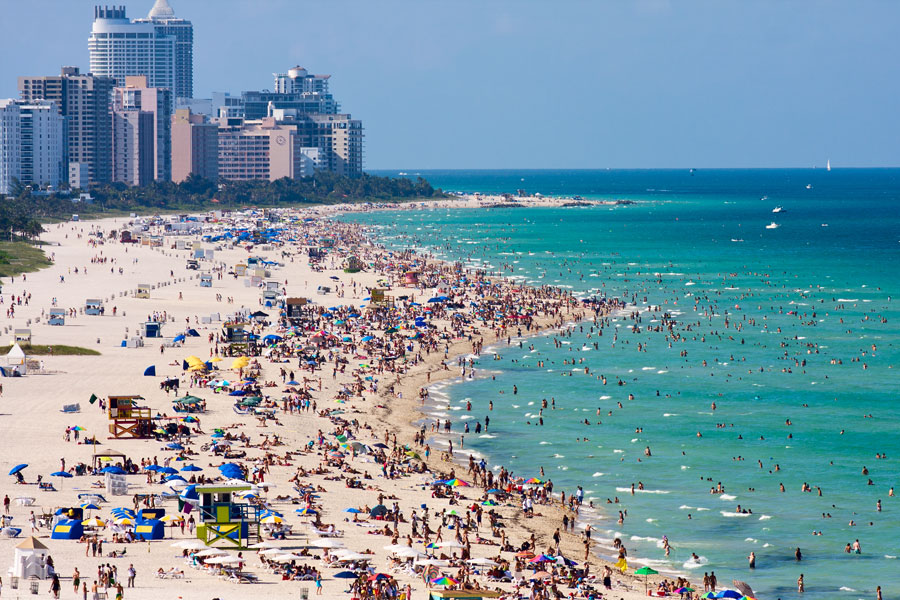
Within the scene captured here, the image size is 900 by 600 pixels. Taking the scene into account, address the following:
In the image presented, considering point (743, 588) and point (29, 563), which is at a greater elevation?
point (29, 563)

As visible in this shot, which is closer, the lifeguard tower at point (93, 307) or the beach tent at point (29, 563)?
the beach tent at point (29, 563)

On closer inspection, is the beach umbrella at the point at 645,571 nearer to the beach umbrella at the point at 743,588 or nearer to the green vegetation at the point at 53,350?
the beach umbrella at the point at 743,588

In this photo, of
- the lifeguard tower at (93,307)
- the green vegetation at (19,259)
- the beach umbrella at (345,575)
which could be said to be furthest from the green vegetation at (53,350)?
the beach umbrella at (345,575)

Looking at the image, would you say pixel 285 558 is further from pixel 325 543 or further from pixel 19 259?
pixel 19 259

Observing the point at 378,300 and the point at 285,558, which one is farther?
the point at 378,300

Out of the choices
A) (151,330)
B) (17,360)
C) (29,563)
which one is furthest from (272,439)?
(151,330)

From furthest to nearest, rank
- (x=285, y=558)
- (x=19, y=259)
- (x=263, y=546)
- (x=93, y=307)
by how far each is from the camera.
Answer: (x=19, y=259)
(x=93, y=307)
(x=263, y=546)
(x=285, y=558)

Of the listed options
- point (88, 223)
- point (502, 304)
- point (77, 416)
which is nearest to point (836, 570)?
point (77, 416)

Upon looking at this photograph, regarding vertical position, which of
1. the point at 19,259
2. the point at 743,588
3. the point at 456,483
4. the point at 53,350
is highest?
the point at 19,259
